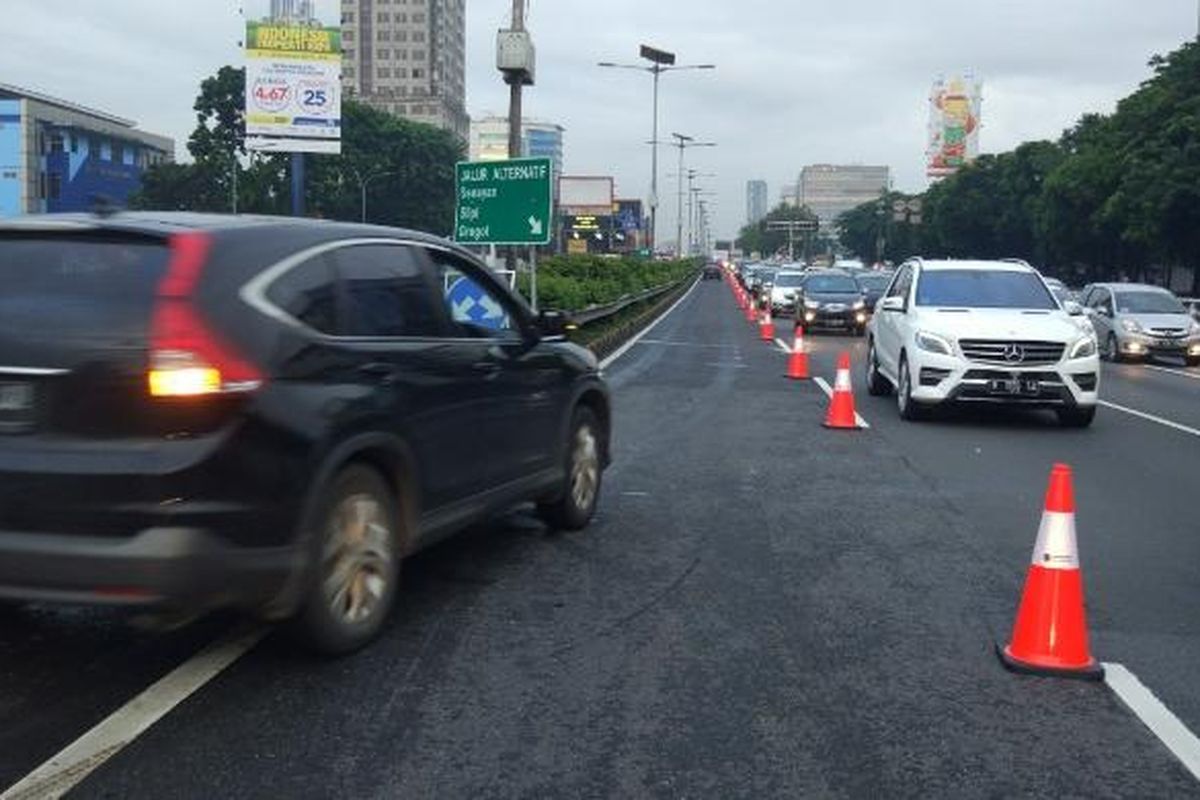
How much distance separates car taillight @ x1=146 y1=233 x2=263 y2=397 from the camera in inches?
172

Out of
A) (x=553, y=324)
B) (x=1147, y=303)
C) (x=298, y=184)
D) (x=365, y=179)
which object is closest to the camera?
(x=553, y=324)

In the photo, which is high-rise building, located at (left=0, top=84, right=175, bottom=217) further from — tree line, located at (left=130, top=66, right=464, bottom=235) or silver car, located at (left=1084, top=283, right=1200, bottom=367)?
silver car, located at (left=1084, top=283, right=1200, bottom=367)

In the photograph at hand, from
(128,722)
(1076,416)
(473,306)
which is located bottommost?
(128,722)

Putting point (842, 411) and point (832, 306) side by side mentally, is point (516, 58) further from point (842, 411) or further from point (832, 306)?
point (832, 306)

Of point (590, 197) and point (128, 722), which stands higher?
point (590, 197)

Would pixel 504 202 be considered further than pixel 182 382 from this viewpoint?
Yes

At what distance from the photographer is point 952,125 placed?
494ft

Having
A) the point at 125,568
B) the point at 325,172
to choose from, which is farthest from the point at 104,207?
the point at 325,172

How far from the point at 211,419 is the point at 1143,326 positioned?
972 inches

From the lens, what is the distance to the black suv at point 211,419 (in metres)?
4.34

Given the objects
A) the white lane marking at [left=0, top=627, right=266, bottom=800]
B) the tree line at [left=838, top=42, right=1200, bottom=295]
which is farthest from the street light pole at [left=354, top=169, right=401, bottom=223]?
the white lane marking at [left=0, top=627, right=266, bottom=800]

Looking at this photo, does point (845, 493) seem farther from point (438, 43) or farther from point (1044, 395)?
point (438, 43)

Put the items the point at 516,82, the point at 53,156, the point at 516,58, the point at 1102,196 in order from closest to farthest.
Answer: the point at 516,58 < the point at 516,82 < the point at 1102,196 < the point at 53,156

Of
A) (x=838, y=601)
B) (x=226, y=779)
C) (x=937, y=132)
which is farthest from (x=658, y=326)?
(x=937, y=132)
